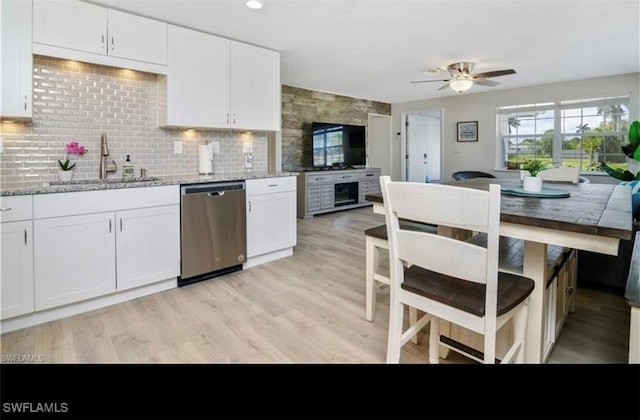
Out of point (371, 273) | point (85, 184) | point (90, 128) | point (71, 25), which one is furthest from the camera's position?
point (90, 128)

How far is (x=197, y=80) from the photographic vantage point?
3113 mm

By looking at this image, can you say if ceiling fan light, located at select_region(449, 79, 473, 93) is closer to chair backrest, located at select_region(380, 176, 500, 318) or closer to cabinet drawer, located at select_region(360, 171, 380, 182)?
cabinet drawer, located at select_region(360, 171, 380, 182)

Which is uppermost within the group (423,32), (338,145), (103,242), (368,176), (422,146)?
(423,32)

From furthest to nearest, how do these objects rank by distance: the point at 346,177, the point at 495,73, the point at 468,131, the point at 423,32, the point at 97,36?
the point at 468,131, the point at 346,177, the point at 495,73, the point at 423,32, the point at 97,36

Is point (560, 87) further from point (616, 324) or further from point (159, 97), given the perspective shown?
point (159, 97)

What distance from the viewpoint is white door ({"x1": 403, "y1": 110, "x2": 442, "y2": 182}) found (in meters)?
7.97

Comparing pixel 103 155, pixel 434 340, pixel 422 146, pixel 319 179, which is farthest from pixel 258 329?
pixel 422 146

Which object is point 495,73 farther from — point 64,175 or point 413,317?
point 64,175

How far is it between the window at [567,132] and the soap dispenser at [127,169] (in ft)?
21.2

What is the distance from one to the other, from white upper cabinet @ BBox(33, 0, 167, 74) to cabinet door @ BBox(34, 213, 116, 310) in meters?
1.24

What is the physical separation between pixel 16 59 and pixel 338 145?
508 centimetres

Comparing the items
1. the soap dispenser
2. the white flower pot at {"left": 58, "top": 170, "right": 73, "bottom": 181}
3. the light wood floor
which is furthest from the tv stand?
the white flower pot at {"left": 58, "top": 170, "right": 73, "bottom": 181}

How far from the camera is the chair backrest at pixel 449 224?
1112mm

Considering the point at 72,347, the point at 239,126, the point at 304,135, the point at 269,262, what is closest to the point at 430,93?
the point at 304,135
